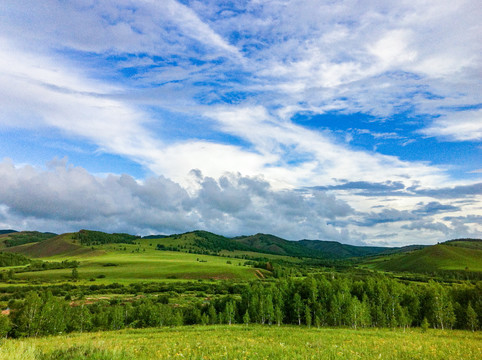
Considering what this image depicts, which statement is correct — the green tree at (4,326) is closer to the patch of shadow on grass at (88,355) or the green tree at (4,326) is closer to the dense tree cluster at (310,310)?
the dense tree cluster at (310,310)

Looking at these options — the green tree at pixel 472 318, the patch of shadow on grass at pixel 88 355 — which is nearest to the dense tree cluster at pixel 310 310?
the green tree at pixel 472 318

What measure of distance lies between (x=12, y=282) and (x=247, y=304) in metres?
Result: 194

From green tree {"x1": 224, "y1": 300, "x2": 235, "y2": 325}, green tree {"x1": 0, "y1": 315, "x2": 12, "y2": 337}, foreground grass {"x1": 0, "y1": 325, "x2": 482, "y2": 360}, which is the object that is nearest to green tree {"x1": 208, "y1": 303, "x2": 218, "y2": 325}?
green tree {"x1": 224, "y1": 300, "x2": 235, "y2": 325}

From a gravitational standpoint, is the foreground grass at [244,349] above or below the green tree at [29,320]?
above

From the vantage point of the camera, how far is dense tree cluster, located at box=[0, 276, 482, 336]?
70.3 m

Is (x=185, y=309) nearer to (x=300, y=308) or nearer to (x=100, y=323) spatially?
(x=100, y=323)

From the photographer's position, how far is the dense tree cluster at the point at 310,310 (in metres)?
70.3

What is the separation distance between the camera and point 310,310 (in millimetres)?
79000

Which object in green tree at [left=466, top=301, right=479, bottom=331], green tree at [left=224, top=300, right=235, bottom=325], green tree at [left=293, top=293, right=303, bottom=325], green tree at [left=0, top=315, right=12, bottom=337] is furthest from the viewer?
green tree at [left=224, top=300, right=235, bottom=325]

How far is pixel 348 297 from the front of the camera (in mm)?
74625

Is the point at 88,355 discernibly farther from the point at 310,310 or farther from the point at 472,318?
the point at 472,318

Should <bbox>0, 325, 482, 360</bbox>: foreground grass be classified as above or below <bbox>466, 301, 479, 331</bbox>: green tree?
above

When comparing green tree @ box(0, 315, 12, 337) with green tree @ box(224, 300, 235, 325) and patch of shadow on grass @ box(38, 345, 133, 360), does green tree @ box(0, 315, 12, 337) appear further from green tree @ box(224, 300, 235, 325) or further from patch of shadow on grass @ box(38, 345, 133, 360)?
patch of shadow on grass @ box(38, 345, 133, 360)

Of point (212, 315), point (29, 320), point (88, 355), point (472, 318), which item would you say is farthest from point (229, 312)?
point (88, 355)
